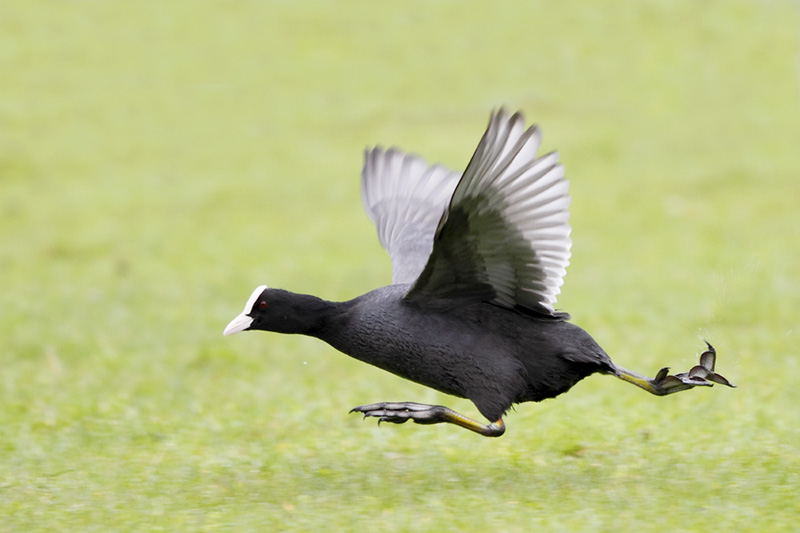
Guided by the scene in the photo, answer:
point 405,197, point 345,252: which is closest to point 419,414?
point 405,197

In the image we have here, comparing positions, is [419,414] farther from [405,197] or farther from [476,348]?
[405,197]

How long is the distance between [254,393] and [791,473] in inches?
164

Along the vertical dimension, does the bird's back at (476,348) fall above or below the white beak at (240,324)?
below

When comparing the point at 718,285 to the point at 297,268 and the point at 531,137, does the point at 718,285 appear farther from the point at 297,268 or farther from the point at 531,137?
the point at 531,137

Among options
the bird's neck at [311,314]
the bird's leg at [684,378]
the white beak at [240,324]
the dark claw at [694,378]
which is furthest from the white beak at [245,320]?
the dark claw at [694,378]

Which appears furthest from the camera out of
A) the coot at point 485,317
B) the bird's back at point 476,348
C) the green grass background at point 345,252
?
the green grass background at point 345,252

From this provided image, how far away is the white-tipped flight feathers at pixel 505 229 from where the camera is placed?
187 inches

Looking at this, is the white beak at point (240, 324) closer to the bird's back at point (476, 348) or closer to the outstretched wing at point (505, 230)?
the bird's back at point (476, 348)

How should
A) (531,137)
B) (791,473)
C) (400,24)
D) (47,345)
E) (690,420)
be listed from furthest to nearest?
(400,24), (47,345), (690,420), (791,473), (531,137)

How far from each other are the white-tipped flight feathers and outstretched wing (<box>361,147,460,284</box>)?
4.45ft

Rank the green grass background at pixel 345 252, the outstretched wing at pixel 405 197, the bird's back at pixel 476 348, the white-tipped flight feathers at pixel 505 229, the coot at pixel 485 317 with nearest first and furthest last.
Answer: the white-tipped flight feathers at pixel 505 229, the coot at pixel 485 317, the bird's back at pixel 476 348, the green grass background at pixel 345 252, the outstretched wing at pixel 405 197

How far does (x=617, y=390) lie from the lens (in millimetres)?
7781

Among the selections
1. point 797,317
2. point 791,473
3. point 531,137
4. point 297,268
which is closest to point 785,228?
point 797,317

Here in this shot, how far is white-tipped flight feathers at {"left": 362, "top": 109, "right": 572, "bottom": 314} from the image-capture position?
4746 mm
